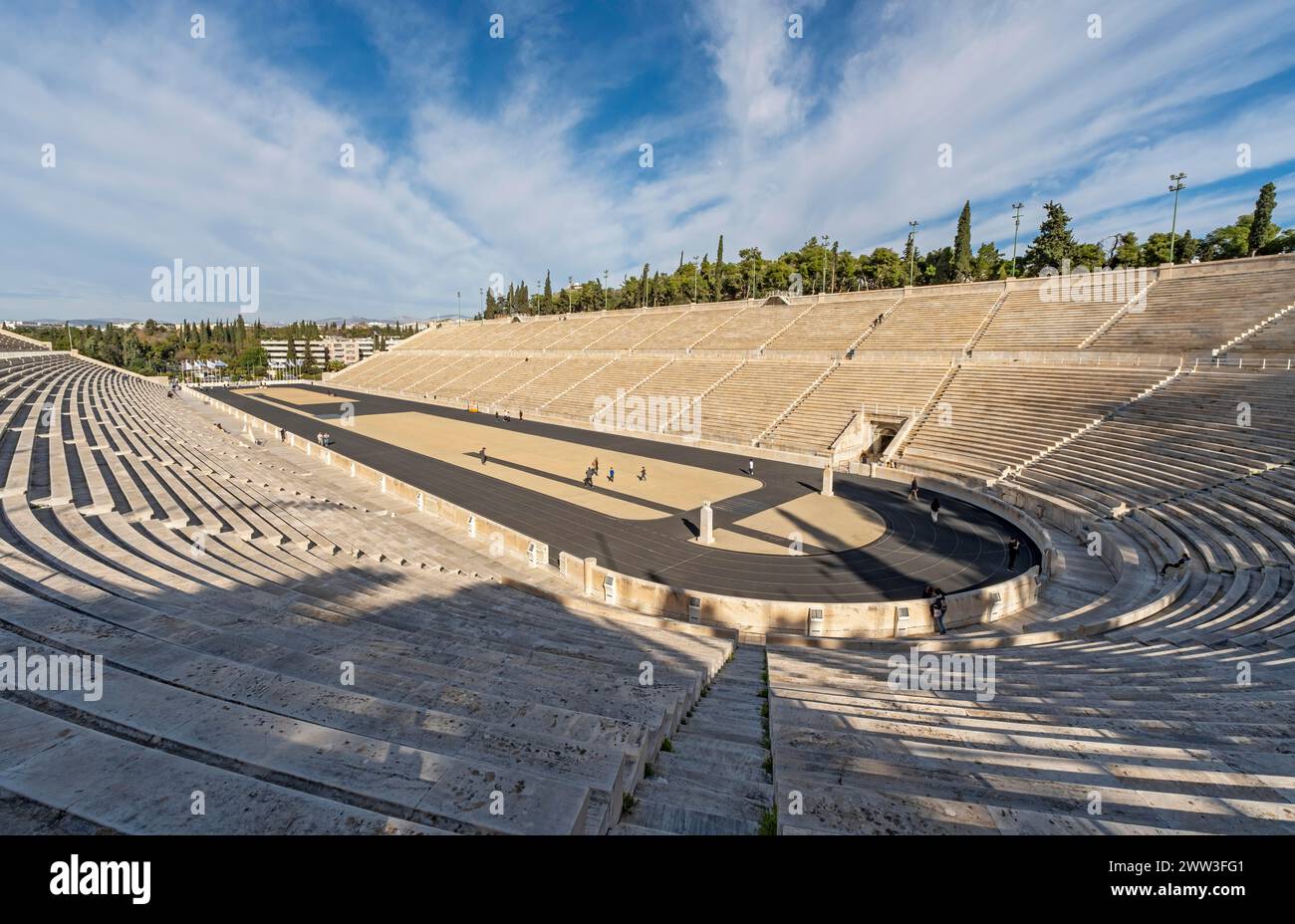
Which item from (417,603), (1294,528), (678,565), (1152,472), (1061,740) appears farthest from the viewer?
(1152,472)

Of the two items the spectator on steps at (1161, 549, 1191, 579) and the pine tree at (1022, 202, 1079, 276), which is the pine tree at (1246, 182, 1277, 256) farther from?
the spectator on steps at (1161, 549, 1191, 579)

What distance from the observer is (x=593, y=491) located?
25125 mm

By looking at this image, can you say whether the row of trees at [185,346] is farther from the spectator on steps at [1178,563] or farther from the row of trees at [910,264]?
the spectator on steps at [1178,563]

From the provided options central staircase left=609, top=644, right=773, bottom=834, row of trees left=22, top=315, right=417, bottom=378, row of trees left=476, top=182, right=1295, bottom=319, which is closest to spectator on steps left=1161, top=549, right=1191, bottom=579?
central staircase left=609, top=644, right=773, bottom=834

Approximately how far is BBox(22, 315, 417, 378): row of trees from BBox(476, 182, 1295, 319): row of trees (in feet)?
195

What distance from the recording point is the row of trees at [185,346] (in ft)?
321

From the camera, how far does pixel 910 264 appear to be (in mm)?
58938

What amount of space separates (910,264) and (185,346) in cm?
16307

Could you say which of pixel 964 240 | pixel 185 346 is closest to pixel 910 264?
pixel 964 240

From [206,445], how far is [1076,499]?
42.4 meters

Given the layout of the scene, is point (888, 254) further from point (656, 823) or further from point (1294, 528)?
point (656, 823)

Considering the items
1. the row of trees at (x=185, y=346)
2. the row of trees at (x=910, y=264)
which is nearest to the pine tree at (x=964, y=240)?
the row of trees at (x=910, y=264)

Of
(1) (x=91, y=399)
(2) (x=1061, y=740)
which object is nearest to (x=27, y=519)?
(2) (x=1061, y=740)

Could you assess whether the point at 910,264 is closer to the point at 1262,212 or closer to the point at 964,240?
the point at 964,240
